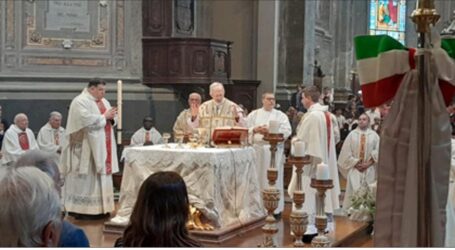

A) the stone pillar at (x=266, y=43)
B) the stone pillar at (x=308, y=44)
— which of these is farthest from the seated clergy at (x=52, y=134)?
the stone pillar at (x=308, y=44)

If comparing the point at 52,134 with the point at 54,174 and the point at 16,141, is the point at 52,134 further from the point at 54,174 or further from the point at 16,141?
the point at 54,174

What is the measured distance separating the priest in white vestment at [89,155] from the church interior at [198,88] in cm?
14

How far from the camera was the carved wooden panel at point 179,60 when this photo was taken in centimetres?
1323

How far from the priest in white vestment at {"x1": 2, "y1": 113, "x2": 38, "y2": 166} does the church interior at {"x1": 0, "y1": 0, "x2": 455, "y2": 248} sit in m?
0.52

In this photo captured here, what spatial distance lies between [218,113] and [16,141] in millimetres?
2812

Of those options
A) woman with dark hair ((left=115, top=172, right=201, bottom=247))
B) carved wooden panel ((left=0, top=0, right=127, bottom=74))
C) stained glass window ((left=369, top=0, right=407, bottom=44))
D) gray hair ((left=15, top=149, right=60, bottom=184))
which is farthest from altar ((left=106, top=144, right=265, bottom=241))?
stained glass window ((left=369, top=0, right=407, bottom=44))

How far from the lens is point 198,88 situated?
545 inches

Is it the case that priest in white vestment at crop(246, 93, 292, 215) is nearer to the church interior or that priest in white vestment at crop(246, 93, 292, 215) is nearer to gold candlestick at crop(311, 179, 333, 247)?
the church interior

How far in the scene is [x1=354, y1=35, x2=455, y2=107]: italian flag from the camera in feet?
9.90

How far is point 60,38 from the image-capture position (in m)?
12.5

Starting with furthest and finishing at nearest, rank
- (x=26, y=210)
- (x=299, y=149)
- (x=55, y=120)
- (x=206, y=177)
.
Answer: (x=55, y=120), (x=206, y=177), (x=299, y=149), (x=26, y=210)

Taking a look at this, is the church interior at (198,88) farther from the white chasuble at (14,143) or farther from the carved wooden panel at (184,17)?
the white chasuble at (14,143)

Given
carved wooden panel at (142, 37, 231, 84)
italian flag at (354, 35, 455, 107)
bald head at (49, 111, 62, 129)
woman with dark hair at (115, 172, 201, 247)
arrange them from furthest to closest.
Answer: carved wooden panel at (142, 37, 231, 84)
bald head at (49, 111, 62, 129)
italian flag at (354, 35, 455, 107)
woman with dark hair at (115, 172, 201, 247)

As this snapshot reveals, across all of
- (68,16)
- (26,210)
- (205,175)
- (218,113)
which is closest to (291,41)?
(68,16)
